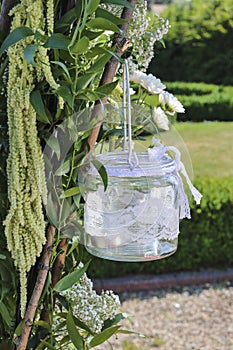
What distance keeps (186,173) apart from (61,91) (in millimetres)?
298

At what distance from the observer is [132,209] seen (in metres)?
1.01

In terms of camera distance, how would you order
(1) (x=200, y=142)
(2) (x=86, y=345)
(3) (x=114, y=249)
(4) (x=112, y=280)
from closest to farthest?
(3) (x=114, y=249), (2) (x=86, y=345), (4) (x=112, y=280), (1) (x=200, y=142)

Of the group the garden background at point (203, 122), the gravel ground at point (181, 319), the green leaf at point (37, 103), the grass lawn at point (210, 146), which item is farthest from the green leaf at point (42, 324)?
the grass lawn at point (210, 146)

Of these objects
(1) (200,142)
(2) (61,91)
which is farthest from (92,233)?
(1) (200,142)

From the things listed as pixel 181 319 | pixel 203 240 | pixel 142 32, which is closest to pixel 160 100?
pixel 142 32

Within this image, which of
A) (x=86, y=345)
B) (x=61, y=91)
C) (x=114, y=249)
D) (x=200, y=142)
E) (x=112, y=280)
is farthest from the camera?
(x=200, y=142)

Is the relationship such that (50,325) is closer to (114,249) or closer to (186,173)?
(114,249)

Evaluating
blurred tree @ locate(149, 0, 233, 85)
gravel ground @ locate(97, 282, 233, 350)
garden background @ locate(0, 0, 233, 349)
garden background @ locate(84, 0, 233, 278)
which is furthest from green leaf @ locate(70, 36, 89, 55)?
blurred tree @ locate(149, 0, 233, 85)

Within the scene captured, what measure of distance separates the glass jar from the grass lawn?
4.60 meters

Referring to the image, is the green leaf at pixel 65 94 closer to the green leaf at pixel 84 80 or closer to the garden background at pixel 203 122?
the green leaf at pixel 84 80

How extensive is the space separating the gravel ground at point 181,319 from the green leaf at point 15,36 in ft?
8.57

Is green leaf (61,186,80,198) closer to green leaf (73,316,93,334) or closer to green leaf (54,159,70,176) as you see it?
green leaf (54,159,70,176)

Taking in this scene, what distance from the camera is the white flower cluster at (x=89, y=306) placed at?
3.85 ft

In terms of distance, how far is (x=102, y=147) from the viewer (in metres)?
1.10
